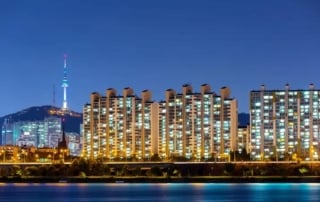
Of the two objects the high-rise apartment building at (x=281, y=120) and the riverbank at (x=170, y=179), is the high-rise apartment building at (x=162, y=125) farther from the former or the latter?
the riverbank at (x=170, y=179)

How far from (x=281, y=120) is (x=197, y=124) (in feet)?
43.1

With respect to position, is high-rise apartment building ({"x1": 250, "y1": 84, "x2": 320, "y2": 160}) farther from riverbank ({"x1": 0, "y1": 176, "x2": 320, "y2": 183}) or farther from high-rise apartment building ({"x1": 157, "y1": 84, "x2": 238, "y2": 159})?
riverbank ({"x1": 0, "y1": 176, "x2": 320, "y2": 183})

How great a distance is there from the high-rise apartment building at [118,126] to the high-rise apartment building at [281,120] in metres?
17.8

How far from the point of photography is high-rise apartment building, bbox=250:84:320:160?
135125mm

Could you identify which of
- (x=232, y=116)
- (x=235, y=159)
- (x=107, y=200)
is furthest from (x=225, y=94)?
(x=107, y=200)

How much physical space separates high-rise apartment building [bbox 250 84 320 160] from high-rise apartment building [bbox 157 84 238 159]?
5231 mm

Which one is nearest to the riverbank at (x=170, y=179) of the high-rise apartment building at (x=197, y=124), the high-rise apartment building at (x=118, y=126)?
the high-rise apartment building at (x=197, y=124)

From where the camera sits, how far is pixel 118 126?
149 metres

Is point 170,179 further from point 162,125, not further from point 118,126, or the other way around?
point 118,126

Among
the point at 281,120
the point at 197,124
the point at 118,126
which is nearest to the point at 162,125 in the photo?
the point at 197,124

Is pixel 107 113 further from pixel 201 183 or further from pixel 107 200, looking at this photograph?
pixel 107 200

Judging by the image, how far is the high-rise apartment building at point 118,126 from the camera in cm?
14688

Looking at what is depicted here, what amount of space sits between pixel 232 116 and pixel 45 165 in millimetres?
28282

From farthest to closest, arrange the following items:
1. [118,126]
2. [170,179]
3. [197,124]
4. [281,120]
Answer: [118,126] < [197,124] < [281,120] < [170,179]
